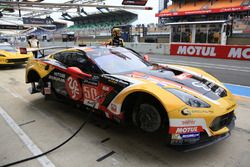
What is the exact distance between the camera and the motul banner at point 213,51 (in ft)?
40.7

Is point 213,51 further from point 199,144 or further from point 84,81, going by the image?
point 199,144

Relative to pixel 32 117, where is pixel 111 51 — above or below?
above

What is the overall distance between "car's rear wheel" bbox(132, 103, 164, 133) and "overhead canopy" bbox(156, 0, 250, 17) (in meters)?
30.2

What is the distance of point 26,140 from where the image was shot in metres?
3.30

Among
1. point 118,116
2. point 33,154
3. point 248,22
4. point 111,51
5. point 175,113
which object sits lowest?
point 33,154

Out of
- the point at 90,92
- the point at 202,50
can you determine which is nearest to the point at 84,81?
the point at 90,92

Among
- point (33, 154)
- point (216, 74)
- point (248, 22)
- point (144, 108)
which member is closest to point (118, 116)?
point (144, 108)

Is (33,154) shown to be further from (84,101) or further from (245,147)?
(245,147)

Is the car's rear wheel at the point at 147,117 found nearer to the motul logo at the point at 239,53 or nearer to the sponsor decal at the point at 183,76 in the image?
the sponsor decal at the point at 183,76

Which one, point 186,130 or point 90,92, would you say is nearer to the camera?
point 186,130

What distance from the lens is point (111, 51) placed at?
4.12 m

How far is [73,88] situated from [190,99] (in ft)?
6.90

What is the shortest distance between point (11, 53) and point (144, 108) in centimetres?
919

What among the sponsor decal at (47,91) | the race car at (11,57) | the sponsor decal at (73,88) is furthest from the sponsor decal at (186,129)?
the race car at (11,57)
